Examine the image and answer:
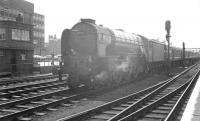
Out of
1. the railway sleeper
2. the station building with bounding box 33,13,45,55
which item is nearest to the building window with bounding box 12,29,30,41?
the railway sleeper

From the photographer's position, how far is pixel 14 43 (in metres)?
30.0

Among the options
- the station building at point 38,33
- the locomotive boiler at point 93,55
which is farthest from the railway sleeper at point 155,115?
the station building at point 38,33

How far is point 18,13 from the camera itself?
3534 cm

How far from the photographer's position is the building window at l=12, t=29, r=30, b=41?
30.1 meters

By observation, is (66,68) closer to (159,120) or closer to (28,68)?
(159,120)

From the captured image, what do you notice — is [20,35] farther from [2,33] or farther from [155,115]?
[155,115]

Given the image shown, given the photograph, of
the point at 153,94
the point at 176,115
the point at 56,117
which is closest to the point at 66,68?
the point at 153,94

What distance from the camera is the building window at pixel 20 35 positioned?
3005 centimetres

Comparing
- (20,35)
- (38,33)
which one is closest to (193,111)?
(20,35)

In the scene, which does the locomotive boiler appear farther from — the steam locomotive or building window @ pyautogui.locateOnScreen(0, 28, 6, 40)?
building window @ pyautogui.locateOnScreen(0, 28, 6, 40)

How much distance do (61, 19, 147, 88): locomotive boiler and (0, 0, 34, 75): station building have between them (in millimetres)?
12877

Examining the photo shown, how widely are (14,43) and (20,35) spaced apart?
1530mm

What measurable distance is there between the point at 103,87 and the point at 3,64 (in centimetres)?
1636

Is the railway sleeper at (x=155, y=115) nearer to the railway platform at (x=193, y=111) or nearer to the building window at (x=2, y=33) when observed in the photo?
the railway platform at (x=193, y=111)
